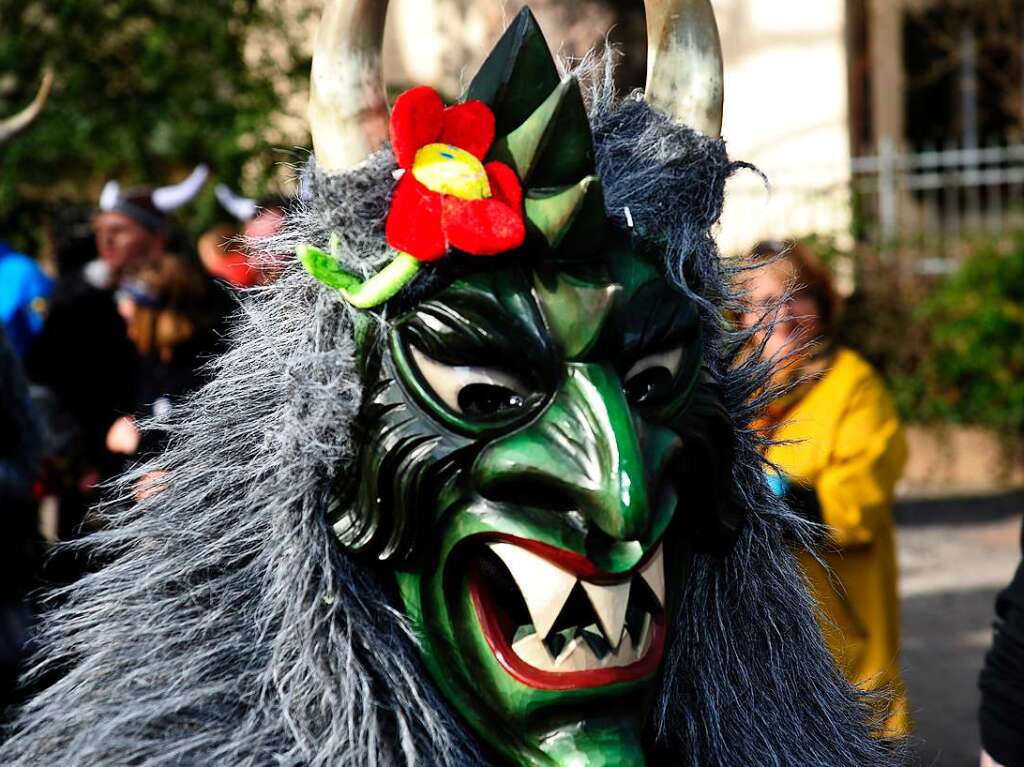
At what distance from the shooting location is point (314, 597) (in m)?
1.59

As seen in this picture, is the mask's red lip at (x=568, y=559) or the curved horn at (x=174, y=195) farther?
the curved horn at (x=174, y=195)

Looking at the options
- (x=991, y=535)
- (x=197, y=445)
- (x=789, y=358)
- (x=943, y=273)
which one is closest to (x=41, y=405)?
(x=197, y=445)

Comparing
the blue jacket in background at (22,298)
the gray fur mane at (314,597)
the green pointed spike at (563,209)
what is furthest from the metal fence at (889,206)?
the green pointed spike at (563,209)

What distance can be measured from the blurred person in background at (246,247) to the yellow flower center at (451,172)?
0.28m

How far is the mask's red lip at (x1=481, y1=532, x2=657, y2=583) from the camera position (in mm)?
1514

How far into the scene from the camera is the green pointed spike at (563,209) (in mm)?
1538

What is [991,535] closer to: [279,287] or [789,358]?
[789,358]

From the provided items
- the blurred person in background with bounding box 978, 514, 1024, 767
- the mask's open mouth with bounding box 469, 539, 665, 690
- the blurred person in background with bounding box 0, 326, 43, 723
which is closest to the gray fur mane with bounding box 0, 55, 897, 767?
the mask's open mouth with bounding box 469, 539, 665, 690

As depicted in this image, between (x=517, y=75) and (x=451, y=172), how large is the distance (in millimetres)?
174

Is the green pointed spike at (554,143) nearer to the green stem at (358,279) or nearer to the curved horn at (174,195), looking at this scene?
the green stem at (358,279)

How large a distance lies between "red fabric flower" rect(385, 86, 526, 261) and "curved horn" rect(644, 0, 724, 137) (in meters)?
0.28

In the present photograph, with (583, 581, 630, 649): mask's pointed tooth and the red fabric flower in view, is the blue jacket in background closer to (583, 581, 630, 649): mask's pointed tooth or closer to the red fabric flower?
the red fabric flower

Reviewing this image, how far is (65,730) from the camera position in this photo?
5.55ft

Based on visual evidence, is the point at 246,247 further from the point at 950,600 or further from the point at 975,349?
the point at 975,349
